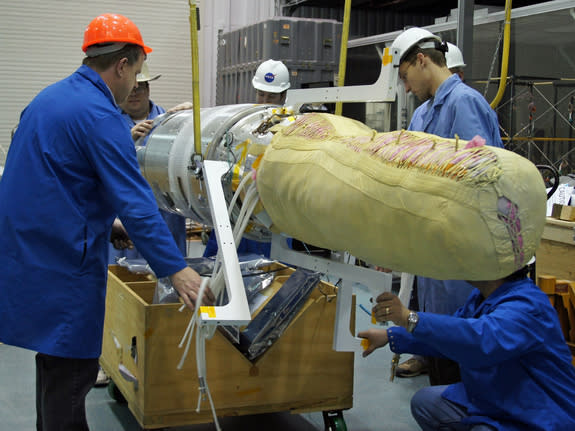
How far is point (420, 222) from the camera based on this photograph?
1286 mm

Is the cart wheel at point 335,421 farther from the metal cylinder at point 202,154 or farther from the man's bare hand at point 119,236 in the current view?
the man's bare hand at point 119,236

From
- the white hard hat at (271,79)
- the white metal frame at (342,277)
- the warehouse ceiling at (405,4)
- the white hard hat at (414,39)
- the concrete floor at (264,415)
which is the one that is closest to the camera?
the white metal frame at (342,277)

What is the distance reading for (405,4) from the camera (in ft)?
27.1

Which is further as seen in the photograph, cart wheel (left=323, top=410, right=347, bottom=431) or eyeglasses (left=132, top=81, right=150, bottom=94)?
eyeglasses (left=132, top=81, right=150, bottom=94)

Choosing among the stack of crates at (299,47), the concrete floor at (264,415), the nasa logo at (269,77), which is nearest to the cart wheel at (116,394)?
the concrete floor at (264,415)

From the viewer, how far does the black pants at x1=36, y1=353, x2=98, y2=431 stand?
6.55 feet

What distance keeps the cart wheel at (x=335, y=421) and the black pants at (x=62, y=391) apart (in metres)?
1.00

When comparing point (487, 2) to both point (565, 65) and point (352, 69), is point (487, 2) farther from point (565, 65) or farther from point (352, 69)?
point (565, 65)

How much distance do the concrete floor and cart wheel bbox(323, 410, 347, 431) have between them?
0.27 meters

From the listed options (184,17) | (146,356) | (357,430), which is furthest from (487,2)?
(146,356)

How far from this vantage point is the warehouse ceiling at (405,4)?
7863 mm

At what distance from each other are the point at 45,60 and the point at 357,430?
6327 millimetres

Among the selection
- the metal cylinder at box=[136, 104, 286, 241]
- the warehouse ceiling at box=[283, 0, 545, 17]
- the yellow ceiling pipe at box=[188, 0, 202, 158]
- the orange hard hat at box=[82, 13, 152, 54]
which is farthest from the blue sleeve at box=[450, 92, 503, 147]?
the warehouse ceiling at box=[283, 0, 545, 17]

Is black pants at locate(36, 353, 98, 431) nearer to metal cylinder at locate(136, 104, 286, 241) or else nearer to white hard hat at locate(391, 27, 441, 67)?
metal cylinder at locate(136, 104, 286, 241)
